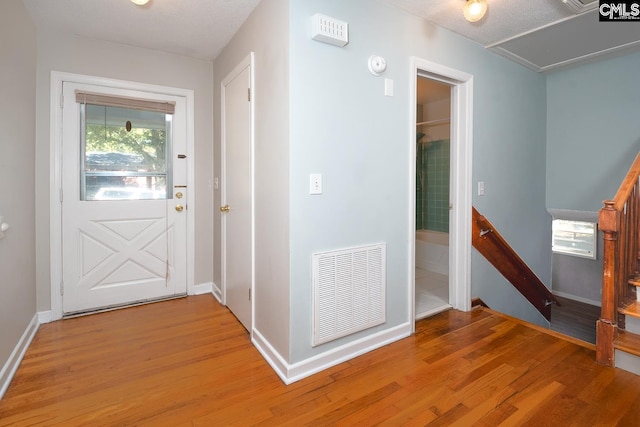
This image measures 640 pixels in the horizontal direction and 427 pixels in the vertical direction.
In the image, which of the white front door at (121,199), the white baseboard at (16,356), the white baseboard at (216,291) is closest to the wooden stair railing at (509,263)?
the white baseboard at (216,291)

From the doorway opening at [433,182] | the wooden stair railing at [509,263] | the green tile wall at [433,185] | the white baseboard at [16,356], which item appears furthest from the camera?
the green tile wall at [433,185]

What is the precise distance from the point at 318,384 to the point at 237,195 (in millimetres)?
1568

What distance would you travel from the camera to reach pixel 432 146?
4.91 m

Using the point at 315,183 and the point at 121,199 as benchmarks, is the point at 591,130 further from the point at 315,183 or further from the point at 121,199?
the point at 121,199

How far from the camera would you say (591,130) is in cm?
355

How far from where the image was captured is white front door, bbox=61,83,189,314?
9.19ft

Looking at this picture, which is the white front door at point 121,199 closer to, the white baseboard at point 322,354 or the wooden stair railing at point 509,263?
the white baseboard at point 322,354

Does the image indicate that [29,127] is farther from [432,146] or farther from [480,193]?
[432,146]

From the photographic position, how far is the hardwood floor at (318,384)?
1597 mm

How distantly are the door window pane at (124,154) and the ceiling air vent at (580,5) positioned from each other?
11.3 feet

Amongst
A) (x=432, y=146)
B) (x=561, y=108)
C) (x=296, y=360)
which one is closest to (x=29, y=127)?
(x=296, y=360)

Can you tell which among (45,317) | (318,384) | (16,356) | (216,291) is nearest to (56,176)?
(45,317)

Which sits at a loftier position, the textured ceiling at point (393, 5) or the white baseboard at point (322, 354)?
the textured ceiling at point (393, 5)

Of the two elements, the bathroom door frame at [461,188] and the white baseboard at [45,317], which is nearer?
the white baseboard at [45,317]
